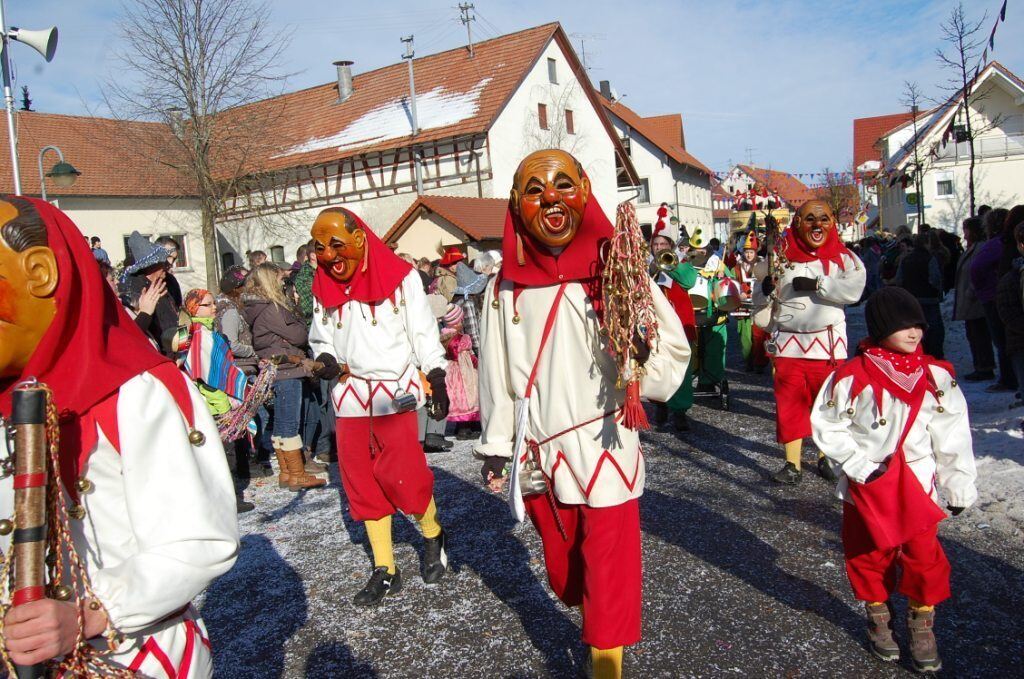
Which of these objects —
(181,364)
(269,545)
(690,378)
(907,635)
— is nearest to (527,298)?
(907,635)

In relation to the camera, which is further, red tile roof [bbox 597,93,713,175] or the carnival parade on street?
red tile roof [bbox 597,93,713,175]

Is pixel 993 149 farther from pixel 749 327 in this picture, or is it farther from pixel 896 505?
pixel 896 505

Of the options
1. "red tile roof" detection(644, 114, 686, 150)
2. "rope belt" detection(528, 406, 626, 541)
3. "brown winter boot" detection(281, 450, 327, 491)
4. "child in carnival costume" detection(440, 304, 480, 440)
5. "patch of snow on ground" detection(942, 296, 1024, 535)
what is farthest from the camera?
"red tile roof" detection(644, 114, 686, 150)

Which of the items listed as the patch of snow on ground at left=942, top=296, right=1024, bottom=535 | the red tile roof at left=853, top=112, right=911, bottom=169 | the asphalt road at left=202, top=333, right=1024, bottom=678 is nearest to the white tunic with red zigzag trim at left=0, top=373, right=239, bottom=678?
the asphalt road at left=202, top=333, right=1024, bottom=678

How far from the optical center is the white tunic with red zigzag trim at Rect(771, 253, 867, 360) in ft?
18.6

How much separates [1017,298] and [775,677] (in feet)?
16.4

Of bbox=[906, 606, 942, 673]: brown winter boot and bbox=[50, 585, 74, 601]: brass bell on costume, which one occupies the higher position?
bbox=[50, 585, 74, 601]: brass bell on costume

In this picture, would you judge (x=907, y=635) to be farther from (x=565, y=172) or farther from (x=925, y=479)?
(x=565, y=172)

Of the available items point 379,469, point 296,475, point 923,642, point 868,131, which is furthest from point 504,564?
point 868,131

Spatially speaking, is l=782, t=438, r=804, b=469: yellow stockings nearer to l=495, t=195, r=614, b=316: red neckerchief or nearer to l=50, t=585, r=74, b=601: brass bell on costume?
l=495, t=195, r=614, b=316: red neckerchief

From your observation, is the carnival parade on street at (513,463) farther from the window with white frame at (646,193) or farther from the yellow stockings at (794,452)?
the window with white frame at (646,193)

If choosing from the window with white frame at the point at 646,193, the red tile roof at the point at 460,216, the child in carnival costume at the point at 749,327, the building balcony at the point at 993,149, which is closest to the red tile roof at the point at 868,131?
the window with white frame at the point at 646,193

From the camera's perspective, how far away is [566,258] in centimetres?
301

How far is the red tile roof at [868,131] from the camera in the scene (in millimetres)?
60656
